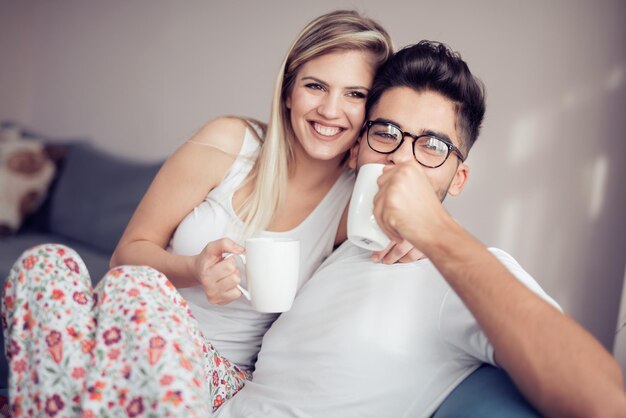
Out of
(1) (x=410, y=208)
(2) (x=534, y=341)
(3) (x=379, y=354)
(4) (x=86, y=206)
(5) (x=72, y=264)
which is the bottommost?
(4) (x=86, y=206)

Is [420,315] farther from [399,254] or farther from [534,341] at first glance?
[534,341]

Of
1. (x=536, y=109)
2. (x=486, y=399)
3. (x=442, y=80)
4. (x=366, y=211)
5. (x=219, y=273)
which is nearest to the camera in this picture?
(x=486, y=399)

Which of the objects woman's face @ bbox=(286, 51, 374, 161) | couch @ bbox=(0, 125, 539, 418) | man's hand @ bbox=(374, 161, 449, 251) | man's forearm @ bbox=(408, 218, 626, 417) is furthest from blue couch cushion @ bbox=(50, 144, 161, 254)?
man's forearm @ bbox=(408, 218, 626, 417)

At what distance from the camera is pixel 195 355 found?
949mm

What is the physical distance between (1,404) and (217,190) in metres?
0.70

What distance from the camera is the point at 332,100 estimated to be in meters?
1.48

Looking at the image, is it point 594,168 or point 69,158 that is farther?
point 69,158

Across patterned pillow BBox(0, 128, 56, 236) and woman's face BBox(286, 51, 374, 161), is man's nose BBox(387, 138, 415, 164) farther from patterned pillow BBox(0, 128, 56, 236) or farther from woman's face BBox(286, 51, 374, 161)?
patterned pillow BBox(0, 128, 56, 236)

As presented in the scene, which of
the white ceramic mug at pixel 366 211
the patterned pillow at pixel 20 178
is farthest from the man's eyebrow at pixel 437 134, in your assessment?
the patterned pillow at pixel 20 178

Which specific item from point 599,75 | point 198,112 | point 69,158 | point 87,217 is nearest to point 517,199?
point 599,75

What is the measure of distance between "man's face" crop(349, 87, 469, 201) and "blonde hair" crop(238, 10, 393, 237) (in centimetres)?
23

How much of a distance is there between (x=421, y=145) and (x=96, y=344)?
0.77m

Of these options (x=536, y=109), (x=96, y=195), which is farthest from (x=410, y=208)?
(x=96, y=195)

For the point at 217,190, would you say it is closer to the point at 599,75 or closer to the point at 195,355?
the point at 195,355
